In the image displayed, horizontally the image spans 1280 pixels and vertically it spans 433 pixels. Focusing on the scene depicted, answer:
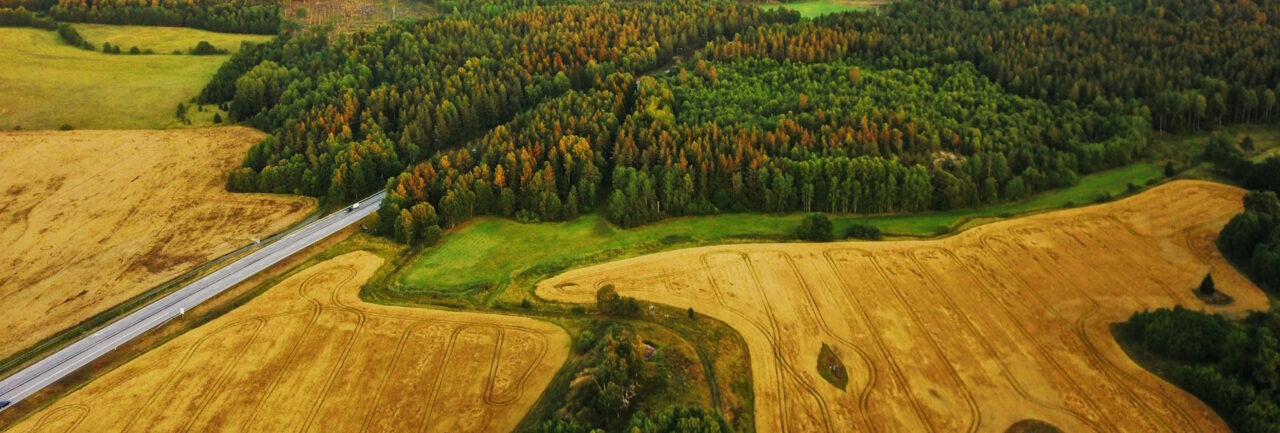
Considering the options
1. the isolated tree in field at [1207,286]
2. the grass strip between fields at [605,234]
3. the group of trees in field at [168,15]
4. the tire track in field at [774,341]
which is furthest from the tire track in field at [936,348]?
the group of trees in field at [168,15]

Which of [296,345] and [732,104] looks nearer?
[296,345]

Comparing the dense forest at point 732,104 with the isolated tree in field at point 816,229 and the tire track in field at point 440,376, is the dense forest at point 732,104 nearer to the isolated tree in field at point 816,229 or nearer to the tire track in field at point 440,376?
the isolated tree in field at point 816,229

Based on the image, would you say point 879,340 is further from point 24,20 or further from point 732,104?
point 24,20

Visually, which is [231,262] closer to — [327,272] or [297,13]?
[327,272]

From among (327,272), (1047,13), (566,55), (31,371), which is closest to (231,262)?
(327,272)

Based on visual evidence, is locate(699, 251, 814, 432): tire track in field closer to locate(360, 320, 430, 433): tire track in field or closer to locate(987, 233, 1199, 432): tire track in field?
locate(987, 233, 1199, 432): tire track in field

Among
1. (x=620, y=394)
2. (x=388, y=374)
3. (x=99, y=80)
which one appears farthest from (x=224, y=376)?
(x=99, y=80)
